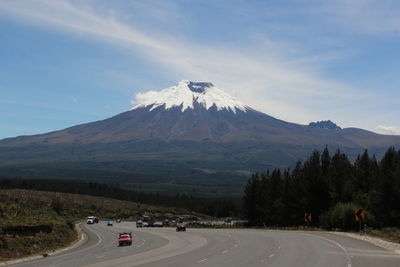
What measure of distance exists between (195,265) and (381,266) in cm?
820

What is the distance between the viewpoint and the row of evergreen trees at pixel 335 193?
203ft

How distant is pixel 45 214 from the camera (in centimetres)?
8575

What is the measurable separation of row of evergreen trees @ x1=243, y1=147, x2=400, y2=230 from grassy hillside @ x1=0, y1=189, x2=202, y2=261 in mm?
29932

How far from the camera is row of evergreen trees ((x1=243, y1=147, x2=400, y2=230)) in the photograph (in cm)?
6178

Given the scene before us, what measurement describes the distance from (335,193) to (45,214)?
134ft

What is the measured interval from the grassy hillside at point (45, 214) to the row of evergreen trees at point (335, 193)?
2993 centimetres

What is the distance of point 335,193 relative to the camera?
74312mm

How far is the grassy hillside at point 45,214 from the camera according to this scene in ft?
131

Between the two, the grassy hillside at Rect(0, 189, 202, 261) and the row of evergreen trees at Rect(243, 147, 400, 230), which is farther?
the row of evergreen trees at Rect(243, 147, 400, 230)

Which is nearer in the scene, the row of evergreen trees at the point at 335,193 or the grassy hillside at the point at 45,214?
the grassy hillside at the point at 45,214

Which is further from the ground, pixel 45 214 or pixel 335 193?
pixel 335 193

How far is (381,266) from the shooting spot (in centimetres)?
2634

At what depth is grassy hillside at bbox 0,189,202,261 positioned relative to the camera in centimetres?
4006

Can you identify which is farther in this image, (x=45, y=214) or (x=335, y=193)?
(x=45, y=214)
